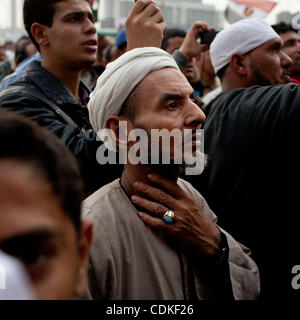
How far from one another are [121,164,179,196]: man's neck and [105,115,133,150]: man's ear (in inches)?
3.9

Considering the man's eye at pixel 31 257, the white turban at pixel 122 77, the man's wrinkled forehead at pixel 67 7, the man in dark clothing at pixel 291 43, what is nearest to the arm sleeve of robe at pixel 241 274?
the white turban at pixel 122 77

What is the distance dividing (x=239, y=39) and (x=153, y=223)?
174 centimetres

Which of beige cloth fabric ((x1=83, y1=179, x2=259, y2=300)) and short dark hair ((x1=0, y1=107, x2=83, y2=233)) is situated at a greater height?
short dark hair ((x1=0, y1=107, x2=83, y2=233))

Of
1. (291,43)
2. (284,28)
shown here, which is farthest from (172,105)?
(284,28)

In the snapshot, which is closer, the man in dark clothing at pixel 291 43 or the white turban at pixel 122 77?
the white turban at pixel 122 77

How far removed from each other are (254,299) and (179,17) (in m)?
78.8

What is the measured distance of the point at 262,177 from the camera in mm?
2111

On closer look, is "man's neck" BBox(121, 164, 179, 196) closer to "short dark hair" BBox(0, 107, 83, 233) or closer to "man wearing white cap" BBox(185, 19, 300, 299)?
"man wearing white cap" BBox(185, 19, 300, 299)

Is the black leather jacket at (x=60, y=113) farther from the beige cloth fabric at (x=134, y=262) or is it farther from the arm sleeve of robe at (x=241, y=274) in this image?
the arm sleeve of robe at (x=241, y=274)

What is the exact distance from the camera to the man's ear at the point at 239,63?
283 cm

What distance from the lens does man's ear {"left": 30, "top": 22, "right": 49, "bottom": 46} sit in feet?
8.87

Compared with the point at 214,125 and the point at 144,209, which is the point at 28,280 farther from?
the point at 214,125

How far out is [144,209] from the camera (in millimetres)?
1694

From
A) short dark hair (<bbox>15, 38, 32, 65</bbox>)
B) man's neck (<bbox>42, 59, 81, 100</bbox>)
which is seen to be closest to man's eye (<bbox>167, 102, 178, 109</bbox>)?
man's neck (<bbox>42, 59, 81, 100</bbox>)
